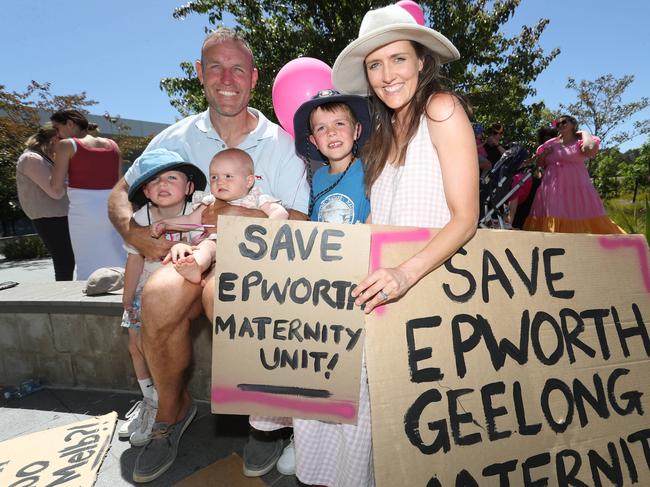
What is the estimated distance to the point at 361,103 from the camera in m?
2.05

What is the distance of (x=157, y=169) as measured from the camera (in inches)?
80.9

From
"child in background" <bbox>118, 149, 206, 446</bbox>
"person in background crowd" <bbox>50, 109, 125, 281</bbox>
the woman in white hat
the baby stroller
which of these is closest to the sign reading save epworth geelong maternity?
the woman in white hat

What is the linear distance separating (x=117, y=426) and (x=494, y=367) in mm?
2291

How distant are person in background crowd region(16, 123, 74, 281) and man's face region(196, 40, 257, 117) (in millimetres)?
2706

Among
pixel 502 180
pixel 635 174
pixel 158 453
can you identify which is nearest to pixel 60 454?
pixel 158 453

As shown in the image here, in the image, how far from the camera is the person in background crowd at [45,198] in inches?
161

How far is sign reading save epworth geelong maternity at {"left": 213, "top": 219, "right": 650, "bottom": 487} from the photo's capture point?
4.41 feet

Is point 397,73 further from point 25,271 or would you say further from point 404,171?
point 25,271

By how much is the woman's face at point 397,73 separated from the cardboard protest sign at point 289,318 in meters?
0.62

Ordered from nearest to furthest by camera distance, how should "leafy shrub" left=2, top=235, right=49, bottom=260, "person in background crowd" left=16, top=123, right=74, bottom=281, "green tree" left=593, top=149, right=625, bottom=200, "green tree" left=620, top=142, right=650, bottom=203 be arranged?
"person in background crowd" left=16, top=123, right=74, bottom=281 < "leafy shrub" left=2, top=235, right=49, bottom=260 < "green tree" left=593, top=149, right=625, bottom=200 < "green tree" left=620, top=142, right=650, bottom=203

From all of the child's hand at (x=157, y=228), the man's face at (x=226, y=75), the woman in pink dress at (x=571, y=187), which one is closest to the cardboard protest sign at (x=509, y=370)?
the child's hand at (x=157, y=228)

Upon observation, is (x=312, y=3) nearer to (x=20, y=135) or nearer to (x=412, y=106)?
(x=412, y=106)

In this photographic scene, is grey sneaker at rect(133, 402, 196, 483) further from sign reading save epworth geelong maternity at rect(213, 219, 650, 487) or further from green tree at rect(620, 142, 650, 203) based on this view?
green tree at rect(620, 142, 650, 203)

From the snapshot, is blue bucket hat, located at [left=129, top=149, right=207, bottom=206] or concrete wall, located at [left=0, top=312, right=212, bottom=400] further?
concrete wall, located at [left=0, top=312, right=212, bottom=400]
